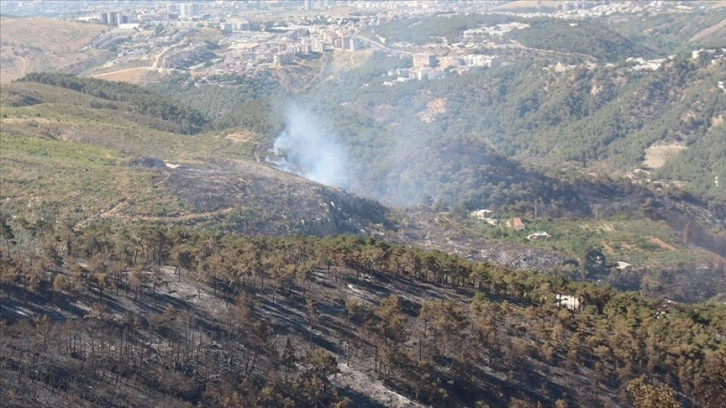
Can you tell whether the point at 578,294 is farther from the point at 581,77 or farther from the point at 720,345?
the point at 581,77

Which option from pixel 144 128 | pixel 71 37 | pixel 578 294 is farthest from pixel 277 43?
pixel 578 294

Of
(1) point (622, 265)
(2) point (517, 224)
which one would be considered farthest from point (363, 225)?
(1) point (622, 265)

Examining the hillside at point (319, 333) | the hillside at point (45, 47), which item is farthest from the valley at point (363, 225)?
the hillside at point (45, 47)

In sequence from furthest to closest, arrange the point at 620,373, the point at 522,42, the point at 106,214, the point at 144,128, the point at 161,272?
the point at 522,42, the point at 144,128, the point at 106,214, the point at 161,272, the point at 620,373

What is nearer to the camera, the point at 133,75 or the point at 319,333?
the point at 319,333

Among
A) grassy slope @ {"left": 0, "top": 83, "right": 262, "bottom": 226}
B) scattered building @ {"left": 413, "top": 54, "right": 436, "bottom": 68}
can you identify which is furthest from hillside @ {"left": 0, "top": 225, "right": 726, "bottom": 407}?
scattered building @ {"left": 413, "top": 54, "right": 436, "bottom": 68}

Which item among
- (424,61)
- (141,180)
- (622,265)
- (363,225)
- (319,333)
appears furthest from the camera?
(424,61)

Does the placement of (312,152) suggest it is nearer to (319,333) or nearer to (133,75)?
(133,75)
